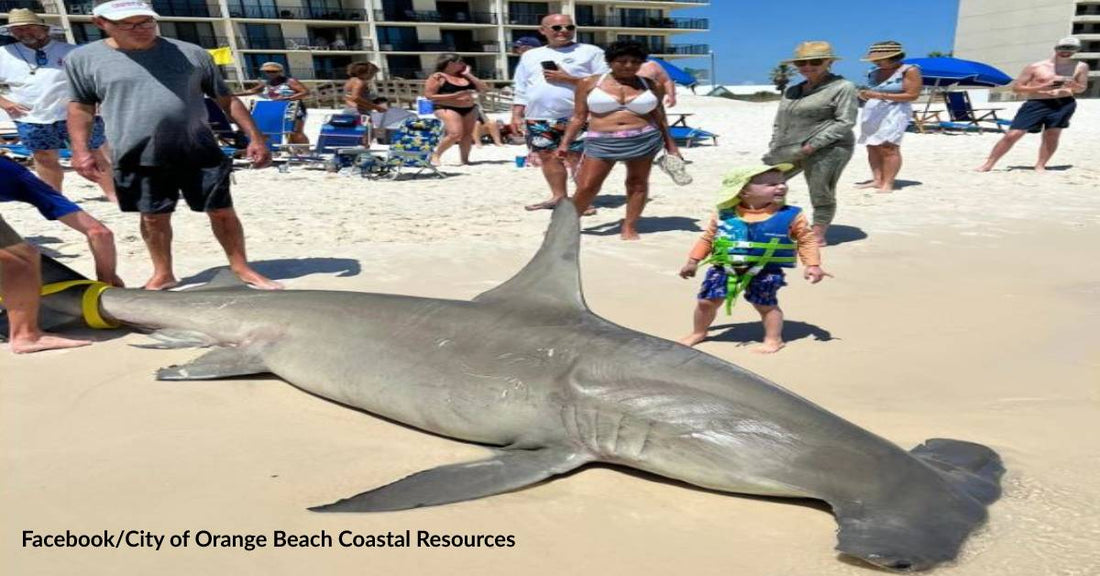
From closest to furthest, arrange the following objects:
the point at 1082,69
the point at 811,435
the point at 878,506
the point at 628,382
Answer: the point at 878,506, the point at 811,435, the point at 628,382, the point at 1082,69

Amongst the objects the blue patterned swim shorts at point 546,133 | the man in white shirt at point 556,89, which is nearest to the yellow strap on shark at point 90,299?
the man in white shirt at point 556,89

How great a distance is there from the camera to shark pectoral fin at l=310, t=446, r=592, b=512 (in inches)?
101

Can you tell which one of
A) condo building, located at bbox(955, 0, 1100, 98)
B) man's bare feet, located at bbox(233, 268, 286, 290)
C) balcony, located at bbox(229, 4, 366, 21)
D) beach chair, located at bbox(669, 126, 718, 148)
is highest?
balcony, located at bbox(229, 4, 366, 21)

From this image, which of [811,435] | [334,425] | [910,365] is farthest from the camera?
[910,365]

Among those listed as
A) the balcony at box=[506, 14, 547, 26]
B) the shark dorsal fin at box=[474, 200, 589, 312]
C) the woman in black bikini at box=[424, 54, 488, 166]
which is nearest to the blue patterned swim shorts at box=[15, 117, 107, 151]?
the woman in black bikini at box=[424, 54, 488, 166]

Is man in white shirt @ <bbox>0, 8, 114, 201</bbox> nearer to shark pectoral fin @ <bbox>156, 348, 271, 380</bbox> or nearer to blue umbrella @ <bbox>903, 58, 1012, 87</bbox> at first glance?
shark pectoral fin @ <bbox>156, 348, 271, 380</bbox>

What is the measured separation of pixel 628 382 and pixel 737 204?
1.86 meters

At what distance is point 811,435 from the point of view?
2512 millimetres

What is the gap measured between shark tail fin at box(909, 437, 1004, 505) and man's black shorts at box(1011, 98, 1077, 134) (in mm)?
11477

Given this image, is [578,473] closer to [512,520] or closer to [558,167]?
[512,520]

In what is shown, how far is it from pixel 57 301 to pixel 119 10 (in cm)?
198

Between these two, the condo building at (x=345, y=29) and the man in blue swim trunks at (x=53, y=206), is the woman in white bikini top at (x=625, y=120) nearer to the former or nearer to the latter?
the man in blue swim trunks at (x=53, y=206)

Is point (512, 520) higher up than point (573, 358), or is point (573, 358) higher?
point (573, 358)

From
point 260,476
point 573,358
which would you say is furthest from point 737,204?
point 260,476
